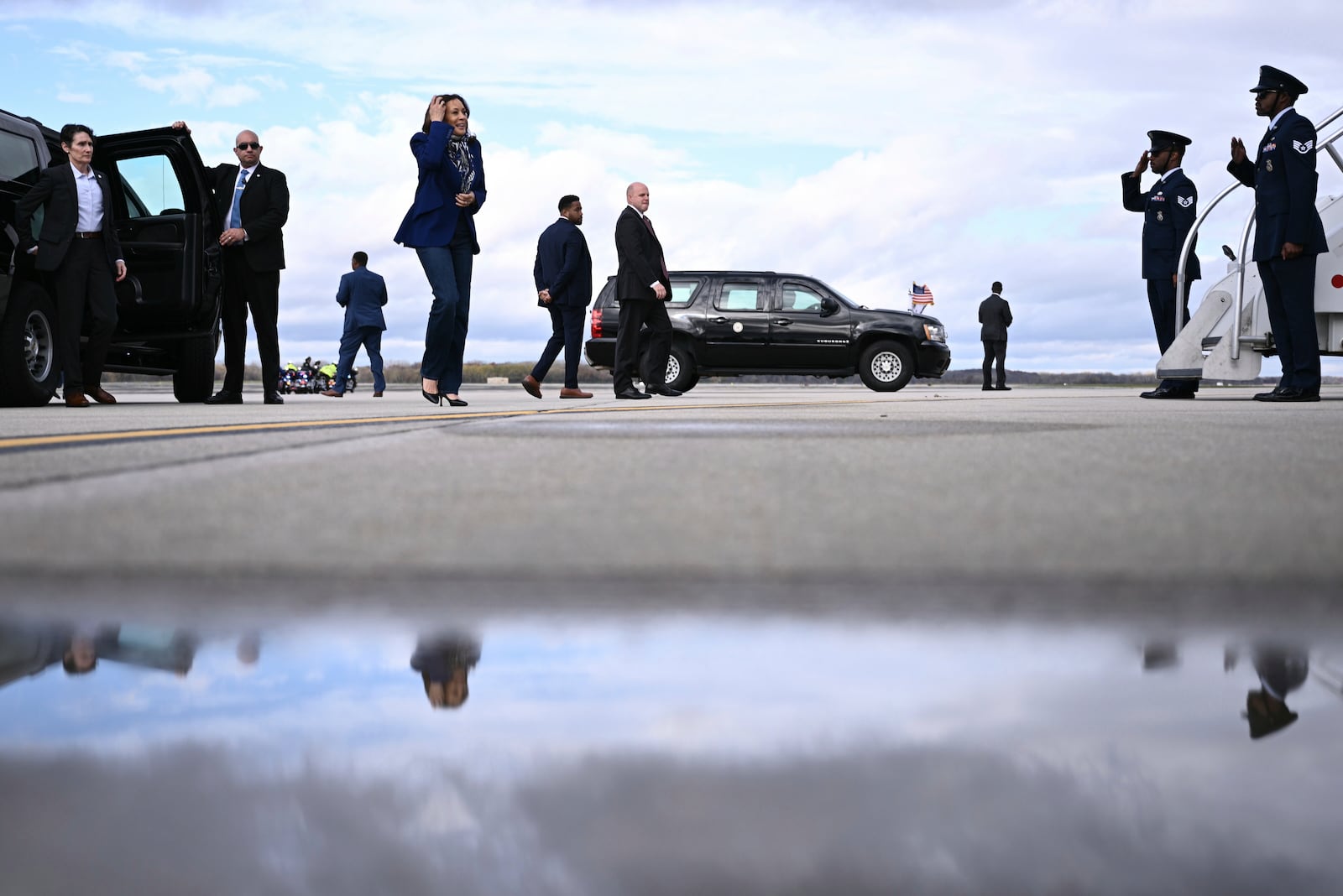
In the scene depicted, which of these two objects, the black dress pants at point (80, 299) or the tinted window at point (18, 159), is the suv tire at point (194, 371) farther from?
the tinted window at point (18, 159)

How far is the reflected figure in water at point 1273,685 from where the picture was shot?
1.51 m

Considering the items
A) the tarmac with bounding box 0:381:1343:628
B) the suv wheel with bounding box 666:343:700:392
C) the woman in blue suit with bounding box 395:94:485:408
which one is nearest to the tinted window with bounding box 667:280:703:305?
the suv wheel with bounding box 666:343:700:392

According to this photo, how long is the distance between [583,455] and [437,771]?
9.90ft

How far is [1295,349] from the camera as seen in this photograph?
1052 centimetres

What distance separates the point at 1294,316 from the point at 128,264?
883 cm

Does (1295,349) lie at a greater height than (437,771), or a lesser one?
greater

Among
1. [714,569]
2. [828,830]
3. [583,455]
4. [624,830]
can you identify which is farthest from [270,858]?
[583,455]

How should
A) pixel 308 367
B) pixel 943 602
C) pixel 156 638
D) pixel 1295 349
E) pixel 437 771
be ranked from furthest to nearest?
1. pixel 308 367
2. pixel 1295 349
3. pixel 943 602
4. pixel 156 638
5. pixel 437 771

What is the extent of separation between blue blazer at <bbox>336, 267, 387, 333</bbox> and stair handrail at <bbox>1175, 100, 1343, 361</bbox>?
1018cm

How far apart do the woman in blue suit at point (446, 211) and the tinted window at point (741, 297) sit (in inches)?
408

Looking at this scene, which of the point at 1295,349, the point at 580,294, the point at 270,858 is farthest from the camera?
the point at 580,294

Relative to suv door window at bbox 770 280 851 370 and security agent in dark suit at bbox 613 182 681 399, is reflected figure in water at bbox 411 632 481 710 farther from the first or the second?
suv door window at bbox 770 280 851 370

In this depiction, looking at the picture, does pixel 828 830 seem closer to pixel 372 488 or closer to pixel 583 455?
pixel 372 488

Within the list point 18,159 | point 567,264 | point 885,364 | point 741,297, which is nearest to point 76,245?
point 18,159
